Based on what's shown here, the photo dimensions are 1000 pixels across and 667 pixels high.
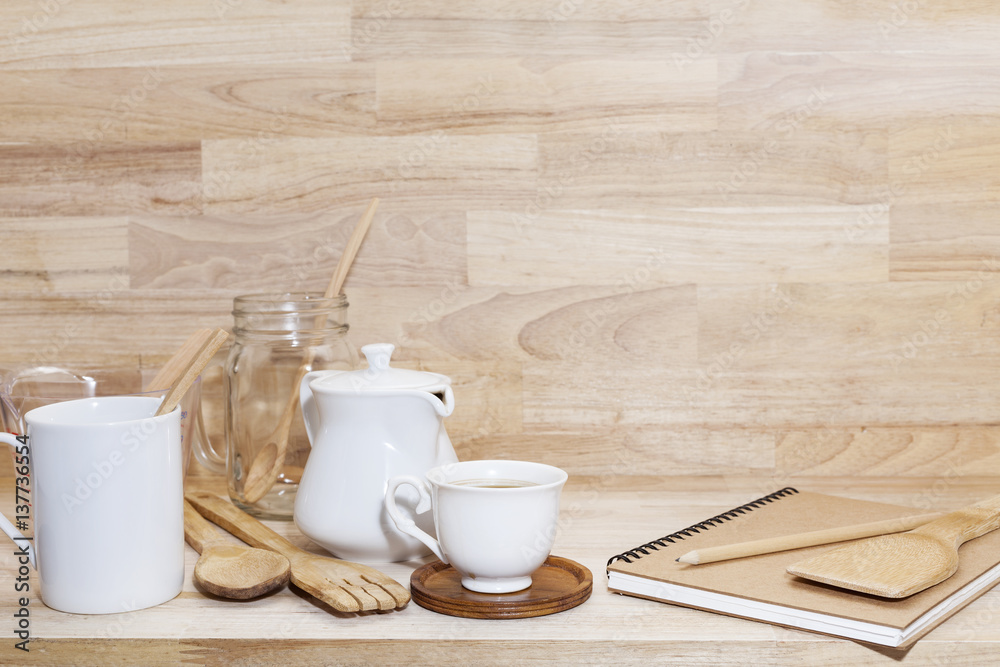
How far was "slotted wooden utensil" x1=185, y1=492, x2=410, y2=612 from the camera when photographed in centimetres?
65

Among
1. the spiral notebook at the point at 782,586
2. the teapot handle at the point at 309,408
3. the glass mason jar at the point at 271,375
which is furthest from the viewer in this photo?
the glass mason jar at the point at 271,375

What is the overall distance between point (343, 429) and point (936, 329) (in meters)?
0.70

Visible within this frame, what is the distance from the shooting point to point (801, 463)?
103 centimetres

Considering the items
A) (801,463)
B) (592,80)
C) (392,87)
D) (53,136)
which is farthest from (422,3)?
(801,463)

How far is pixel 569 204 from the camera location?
1.02m

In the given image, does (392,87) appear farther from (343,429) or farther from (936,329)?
(936,329)

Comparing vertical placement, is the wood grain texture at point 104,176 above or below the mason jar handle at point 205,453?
above

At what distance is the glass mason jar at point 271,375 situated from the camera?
93 cm

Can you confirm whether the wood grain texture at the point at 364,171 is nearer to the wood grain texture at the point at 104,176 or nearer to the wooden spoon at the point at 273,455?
the wood grain texture at the point at 104,176

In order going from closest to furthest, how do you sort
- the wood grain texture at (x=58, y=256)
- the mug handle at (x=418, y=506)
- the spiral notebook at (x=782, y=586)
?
the spiral notebook at (x=782, y=586) → the mug handle at (x=418, y=506) → the wood grain texture at (x=58, y=256)

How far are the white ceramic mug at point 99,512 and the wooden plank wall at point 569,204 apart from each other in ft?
1.29

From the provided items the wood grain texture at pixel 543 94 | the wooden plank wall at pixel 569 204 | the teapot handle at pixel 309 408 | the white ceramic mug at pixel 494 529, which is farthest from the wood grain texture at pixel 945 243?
the teapot handle at pixel 309 408

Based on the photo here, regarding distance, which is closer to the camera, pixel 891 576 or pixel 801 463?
pixel 891 576

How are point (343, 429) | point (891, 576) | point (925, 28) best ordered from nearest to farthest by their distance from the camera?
point (891, 576), point (343, 429), point (925, 28)
